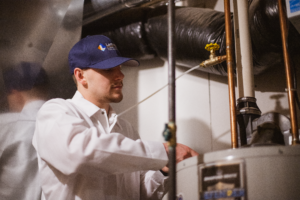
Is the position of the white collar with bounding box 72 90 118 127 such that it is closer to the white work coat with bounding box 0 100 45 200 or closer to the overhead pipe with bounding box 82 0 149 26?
the white work coat with bounding box 0 100 45 200

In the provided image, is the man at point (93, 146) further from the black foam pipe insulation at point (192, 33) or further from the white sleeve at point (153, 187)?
the black foam pipe insulation at point (192, 33)

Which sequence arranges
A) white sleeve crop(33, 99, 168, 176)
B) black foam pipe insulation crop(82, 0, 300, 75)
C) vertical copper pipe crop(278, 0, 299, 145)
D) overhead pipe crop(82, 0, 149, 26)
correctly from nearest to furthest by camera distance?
vertical copper pipe crop(278, 0, 299, 145) < white sleeve crop(33, 99, 168, 176) < black foam pipe insulation crop(82, 0, 300, 75) < overhead pipe crop(82, 0, 149, 26)

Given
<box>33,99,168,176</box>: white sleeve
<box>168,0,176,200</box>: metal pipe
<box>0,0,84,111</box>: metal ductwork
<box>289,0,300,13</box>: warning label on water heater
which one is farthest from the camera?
<box>0,0,84,111</box>: metal ductwork

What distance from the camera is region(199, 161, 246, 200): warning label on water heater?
25.9 inches

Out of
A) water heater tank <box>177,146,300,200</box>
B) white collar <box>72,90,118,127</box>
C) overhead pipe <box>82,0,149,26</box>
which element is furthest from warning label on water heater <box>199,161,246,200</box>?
overhead pipe <box>82,0,149,26</box>

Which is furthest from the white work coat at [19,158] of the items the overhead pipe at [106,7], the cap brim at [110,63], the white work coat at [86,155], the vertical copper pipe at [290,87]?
the vertical copper pipe at [290,87]

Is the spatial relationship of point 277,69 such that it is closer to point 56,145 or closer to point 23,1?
point 56,145

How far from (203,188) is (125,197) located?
1.73 feet

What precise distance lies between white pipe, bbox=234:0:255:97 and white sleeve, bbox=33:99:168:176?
1.28 feet

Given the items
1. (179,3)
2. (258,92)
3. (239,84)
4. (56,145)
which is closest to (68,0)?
(179,3)

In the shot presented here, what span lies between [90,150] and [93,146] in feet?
0.05

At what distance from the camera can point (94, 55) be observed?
1238 millimetres

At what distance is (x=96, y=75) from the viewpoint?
4.09 ft

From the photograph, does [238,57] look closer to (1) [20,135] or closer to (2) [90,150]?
(2) [90,150]
